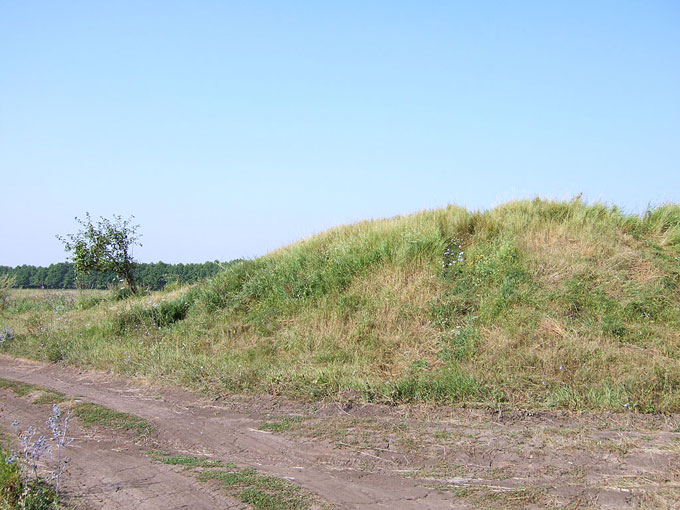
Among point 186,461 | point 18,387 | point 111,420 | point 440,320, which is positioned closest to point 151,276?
point 18,387

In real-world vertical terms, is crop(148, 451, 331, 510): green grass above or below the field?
below

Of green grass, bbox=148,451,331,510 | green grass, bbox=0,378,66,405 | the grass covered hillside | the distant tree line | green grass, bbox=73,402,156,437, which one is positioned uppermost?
the distant tree line

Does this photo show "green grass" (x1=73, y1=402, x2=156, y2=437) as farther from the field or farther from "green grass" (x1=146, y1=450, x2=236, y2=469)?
"green grass" (x1=146, y1=450, x2=236, y2=469)

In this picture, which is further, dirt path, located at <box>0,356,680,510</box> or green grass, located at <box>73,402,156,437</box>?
green grass, located at <box>73,402,156,437</box>

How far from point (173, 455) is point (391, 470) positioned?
7.10 ft

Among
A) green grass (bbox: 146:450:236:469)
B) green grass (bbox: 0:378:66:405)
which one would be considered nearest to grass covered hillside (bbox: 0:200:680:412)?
green grass (bbox: 0:378:66:405)

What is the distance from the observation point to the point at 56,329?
11.6m

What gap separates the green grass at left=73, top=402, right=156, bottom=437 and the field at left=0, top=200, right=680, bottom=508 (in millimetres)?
220

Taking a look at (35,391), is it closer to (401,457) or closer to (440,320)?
(401,457)

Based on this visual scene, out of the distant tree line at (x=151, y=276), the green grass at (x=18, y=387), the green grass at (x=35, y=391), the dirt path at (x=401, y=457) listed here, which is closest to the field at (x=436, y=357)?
the dirt path at (x=401, y=457)

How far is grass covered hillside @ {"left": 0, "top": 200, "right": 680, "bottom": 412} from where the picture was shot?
6.43 meters

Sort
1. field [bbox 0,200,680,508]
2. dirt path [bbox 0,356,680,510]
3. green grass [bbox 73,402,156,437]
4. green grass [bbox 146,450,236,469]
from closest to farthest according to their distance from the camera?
dirt path [bbox 0,356,680,510]
field [bbox 0,200,680,508]
green grass [bbox 146,450,236,469]
green grass [bbox 73,402,156,437]

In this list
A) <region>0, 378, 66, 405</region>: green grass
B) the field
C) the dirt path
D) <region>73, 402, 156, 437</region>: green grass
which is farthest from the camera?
<region>0, 378, 66, 405</region>: green grass

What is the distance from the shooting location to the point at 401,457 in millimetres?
4848
